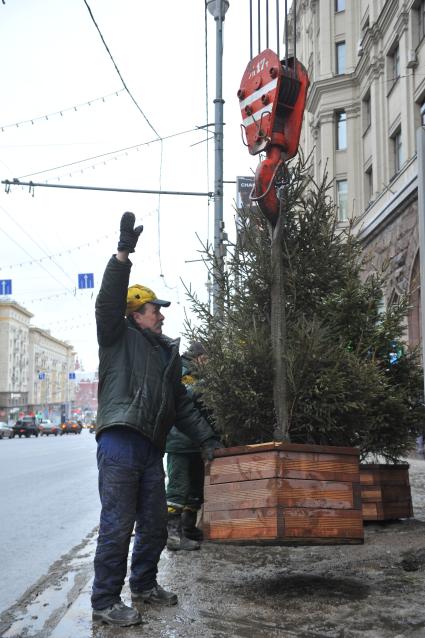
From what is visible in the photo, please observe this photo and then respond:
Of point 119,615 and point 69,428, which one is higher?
point 119,615

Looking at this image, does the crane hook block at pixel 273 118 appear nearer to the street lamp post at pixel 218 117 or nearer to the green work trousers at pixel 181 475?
the green work trousers at pixel 181 475

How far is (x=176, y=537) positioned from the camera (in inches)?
240

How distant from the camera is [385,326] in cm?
598

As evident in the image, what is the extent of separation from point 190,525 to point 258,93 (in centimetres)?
369

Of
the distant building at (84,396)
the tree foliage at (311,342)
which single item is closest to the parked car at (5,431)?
the tree foliage at (311,342)

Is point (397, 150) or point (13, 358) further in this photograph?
point (13, 358)

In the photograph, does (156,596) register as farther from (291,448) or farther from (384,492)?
(384,492)

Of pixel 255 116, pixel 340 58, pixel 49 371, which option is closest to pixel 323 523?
pixel 255 116

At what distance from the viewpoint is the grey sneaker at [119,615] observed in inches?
148

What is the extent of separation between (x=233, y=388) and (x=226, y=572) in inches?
56.0

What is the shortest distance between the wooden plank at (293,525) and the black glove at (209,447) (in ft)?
1.41

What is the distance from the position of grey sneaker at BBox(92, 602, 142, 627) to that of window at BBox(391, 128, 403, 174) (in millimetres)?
18846

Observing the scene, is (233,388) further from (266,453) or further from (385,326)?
(385,326)

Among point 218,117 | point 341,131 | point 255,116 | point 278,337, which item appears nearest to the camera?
point 278,337
